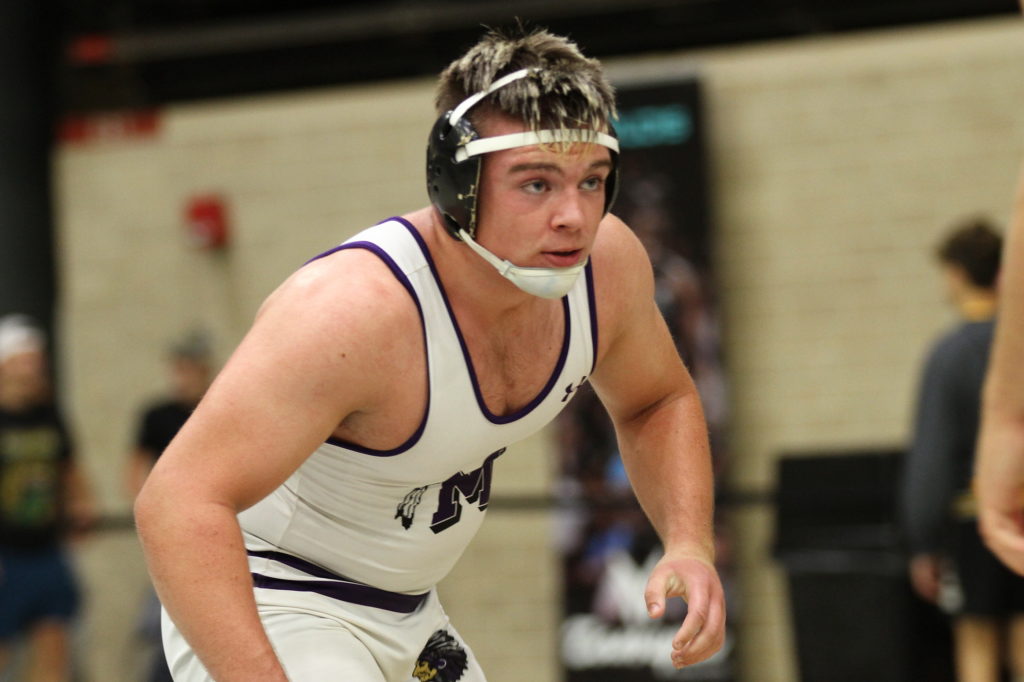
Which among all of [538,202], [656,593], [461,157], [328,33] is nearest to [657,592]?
[656,593]

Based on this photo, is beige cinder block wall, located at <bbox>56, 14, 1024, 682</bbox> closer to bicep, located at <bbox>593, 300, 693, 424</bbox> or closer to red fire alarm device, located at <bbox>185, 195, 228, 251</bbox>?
red fire alarm device, located at <bbox>185, 195, 228, 251</bbox>

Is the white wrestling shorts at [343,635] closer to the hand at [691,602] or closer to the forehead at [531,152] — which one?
the hand at [691,602]

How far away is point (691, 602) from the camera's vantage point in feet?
8.29

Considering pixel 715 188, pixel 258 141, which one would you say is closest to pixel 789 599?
pixel 715 188

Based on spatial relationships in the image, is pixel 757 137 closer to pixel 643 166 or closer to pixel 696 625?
pixel 643 166

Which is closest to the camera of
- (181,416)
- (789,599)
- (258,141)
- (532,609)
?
(789,599)

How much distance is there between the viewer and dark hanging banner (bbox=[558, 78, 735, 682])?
7.28 metres

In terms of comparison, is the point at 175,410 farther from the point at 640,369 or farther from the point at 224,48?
the point at 640,369

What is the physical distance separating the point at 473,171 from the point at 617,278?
43 cm

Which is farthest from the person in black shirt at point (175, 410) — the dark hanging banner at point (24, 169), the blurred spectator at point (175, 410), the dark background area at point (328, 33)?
the dark background area at point (328, 33)

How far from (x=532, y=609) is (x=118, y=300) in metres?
2.91

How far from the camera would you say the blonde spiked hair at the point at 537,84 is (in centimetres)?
243

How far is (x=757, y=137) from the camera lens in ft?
24.4

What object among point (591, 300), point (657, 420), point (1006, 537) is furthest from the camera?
point (657, 420)
